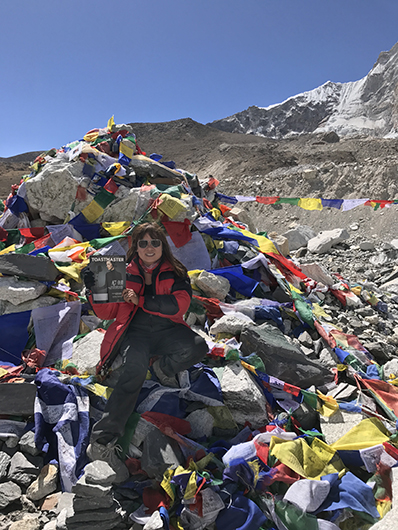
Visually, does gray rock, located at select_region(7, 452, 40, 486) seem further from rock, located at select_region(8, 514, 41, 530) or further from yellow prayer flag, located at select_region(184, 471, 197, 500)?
yellow prayer flag, located at select_region(184, 471, 197, 500)

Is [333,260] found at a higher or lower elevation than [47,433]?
higher

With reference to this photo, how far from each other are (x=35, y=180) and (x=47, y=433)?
3903 millimetres

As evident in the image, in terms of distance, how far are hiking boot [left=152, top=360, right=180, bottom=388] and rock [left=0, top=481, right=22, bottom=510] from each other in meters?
1.25

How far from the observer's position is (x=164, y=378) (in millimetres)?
3021

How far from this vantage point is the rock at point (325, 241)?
30.6 feet

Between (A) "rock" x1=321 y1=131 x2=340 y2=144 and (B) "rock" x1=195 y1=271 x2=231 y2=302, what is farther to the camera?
(A) "rock" x1=321 y1=131 x2=340 y2=144

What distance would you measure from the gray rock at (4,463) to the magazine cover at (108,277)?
144 centimetres

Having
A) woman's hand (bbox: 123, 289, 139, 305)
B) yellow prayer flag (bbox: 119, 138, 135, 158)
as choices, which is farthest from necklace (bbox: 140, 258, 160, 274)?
yellow prayer flag (bbox: 119, 138, 135, 158)

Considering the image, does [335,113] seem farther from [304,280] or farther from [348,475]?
[348,475]

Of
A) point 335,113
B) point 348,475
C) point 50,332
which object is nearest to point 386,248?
point 348,475

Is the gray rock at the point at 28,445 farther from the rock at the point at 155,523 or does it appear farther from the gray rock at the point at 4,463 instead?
the rock at the point at 155,523

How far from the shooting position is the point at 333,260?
29.2 ft

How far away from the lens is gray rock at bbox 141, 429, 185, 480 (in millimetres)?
2404

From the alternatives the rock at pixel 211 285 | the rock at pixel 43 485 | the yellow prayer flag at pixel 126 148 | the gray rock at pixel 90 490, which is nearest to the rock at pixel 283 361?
the rock at pixel 211 285
